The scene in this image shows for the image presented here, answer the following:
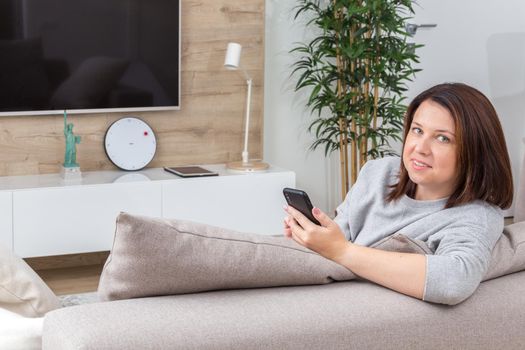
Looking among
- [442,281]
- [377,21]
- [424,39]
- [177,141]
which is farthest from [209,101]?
[442,281]

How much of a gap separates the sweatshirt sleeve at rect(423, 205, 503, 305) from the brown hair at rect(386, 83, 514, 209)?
0.14 ft

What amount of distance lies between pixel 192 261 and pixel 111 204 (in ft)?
8.65

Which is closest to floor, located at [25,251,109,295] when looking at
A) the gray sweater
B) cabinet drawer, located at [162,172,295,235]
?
cabinet drawer, located at [162,172,295,235]

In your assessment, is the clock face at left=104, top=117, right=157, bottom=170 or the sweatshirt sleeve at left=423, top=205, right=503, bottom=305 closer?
the sweatshirt sleeve at left=423, top=205, right=503, bottom=305

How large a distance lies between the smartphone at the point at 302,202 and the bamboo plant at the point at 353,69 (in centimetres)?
263

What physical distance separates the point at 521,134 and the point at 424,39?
0.92m

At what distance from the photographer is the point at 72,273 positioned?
172 inches

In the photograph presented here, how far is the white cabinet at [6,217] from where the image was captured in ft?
12.8

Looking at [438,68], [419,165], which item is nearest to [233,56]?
[438,68]

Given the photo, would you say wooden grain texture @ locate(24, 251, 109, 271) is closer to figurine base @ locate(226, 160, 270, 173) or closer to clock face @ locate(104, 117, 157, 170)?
clock face @ locate(104, 117, 157, 170)

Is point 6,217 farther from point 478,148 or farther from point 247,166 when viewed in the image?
point 478,148

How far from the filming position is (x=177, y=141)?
4.58 m

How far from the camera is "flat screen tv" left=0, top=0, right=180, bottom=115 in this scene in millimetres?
4148

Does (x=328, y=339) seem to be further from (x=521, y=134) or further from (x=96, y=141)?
(x=521, y=134)
